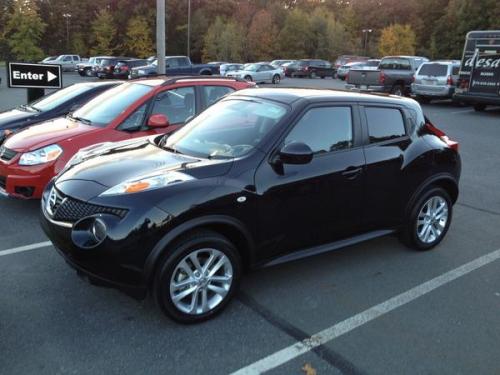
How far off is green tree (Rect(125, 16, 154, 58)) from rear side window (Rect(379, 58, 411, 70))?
4983cm

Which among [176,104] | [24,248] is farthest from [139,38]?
[24,248]

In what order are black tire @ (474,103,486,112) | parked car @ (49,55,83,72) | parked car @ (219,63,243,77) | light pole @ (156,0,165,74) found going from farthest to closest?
parked car @ (49,55,83,72), parked car @ (219,63,243,77), black tire @ (474,103,486,112), light pole @ (156,0,165,74)

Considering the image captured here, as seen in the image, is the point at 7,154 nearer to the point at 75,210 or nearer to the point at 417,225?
the point at 75,210

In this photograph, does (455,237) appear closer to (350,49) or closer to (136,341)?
(136,341)

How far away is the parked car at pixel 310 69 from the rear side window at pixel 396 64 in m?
19.5

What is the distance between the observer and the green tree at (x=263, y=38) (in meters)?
63.9

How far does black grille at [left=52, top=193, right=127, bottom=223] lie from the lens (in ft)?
10.8

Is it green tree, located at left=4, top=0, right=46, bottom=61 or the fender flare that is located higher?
green tree, located at left=4, top=0, right=46, bottom=61

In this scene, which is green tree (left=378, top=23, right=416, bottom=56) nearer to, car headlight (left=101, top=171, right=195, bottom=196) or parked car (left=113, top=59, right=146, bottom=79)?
parked car (left=113, top=59, right=146, bottom=79)

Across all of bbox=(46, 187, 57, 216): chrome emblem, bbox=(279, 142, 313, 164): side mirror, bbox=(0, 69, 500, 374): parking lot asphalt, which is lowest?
bbox=(0, 69, 500, 374): parking lot asphalt

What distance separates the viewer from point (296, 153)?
3.66 meters

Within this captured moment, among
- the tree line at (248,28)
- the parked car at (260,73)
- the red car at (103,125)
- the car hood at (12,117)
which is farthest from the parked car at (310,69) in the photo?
the car hood at (12,117)

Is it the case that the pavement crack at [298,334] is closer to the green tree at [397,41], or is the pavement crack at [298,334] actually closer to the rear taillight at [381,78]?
the rear taillight at [381,78]

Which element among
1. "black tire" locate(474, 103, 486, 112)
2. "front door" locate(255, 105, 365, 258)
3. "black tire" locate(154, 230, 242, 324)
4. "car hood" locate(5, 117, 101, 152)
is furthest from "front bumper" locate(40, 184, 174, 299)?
"black tire" locate(474, 103, 486, 112)
